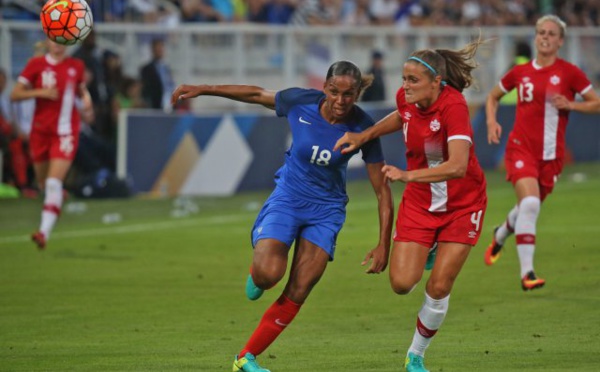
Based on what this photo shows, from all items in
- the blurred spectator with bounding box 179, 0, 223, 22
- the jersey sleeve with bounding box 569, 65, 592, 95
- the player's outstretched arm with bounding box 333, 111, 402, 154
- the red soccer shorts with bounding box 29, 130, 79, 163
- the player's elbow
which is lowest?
the blurred spectator with bounding box 179, 0, 223, 22

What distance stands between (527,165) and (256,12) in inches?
570

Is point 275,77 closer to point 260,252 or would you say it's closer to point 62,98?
point 62,98

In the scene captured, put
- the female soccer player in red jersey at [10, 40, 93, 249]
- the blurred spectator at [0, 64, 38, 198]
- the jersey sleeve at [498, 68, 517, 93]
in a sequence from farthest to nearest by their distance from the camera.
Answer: the blurred spectator at [0, 64, 38, 198]
the female soccer player in red jersey at [10, 40, 93, 249]
the jersey sleeve at [498, 68, 517, 93]

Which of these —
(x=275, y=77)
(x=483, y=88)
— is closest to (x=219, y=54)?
(x=275, y=77)

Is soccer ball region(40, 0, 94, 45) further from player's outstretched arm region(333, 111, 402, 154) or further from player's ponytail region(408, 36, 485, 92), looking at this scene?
player's ponytail region(408, 36, 485, 92)

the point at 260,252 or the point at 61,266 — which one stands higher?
the point at 260,252

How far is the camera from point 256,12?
86.6 feet

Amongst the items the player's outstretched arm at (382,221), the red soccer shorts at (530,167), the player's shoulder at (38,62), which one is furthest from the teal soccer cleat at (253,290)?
the player's shoulder at (38,62)

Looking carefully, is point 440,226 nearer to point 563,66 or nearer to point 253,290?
point 253,290

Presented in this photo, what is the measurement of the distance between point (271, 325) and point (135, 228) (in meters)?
9.40

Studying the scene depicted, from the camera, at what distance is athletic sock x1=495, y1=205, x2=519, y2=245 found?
43.0 feet

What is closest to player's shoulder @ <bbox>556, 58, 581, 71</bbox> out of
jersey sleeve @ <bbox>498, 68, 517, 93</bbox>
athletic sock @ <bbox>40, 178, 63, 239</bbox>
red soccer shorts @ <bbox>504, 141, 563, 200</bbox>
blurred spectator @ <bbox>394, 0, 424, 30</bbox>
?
jersey sleeve @ <bbox>498, 68, 517, 93</bbox>

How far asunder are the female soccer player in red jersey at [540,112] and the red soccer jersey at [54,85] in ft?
17.4

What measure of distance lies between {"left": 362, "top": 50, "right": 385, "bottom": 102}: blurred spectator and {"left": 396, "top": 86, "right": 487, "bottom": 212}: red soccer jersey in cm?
1586
